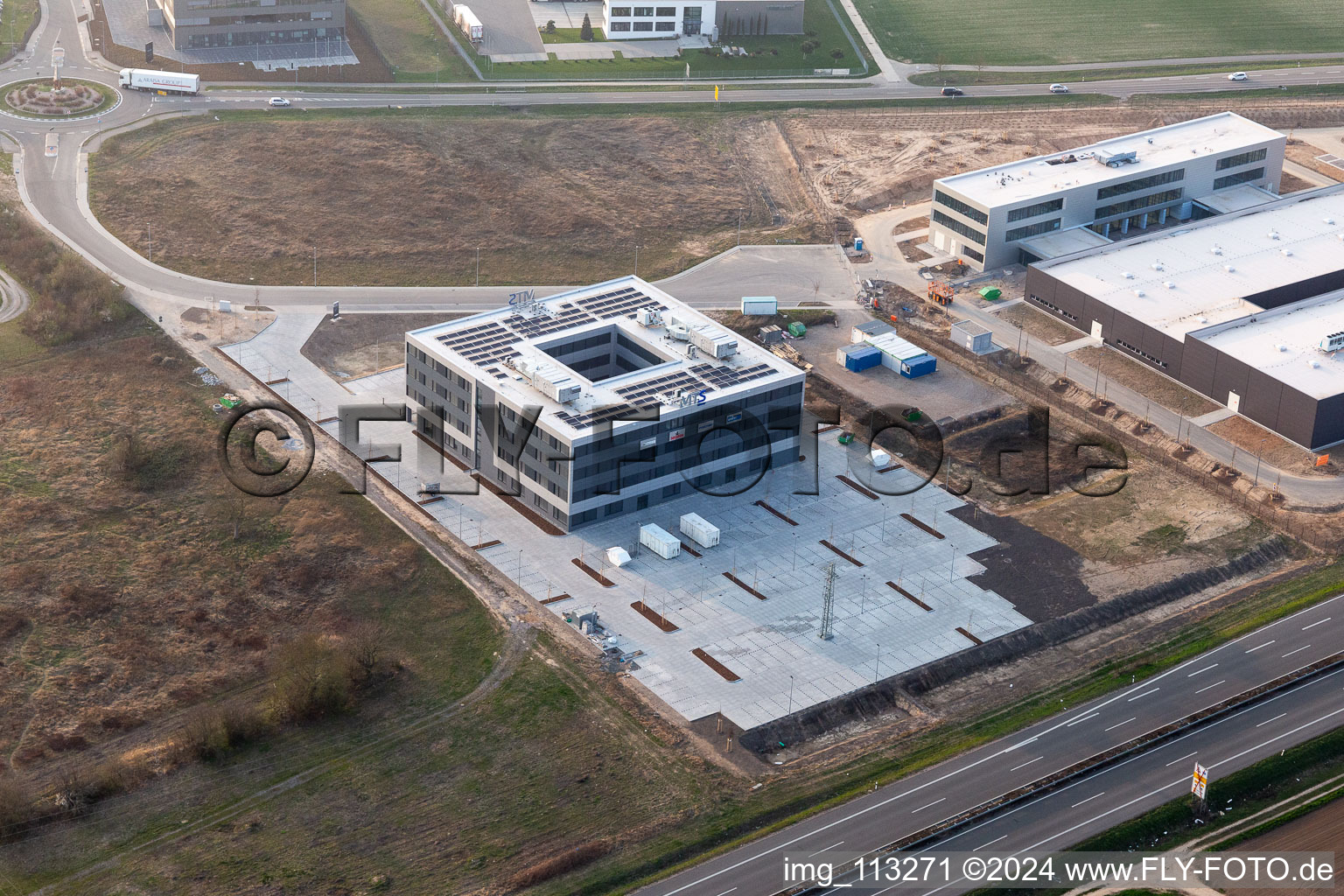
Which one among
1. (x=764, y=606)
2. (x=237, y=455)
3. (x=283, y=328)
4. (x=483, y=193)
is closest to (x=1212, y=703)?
(x=764, y=606)

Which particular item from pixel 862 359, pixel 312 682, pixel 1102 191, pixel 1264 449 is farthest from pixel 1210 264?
pixel 312 682

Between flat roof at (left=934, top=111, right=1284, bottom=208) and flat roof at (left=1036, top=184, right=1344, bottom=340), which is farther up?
flat roof at (left=934, top=111, right=1284, bottom=208)

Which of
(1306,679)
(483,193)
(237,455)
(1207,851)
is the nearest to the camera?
(1207,851)

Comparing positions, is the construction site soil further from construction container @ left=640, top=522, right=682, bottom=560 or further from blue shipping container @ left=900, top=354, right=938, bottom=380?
construction container @ left=640, top=522, right=682, bottom=560

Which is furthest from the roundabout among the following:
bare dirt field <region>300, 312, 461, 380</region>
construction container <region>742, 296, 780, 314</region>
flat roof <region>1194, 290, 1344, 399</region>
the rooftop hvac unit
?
flat roof <region>1194, 290, 1344, 399</region>

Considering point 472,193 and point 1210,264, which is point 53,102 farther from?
point 1210,264

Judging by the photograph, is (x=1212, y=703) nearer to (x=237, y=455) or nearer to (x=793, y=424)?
(x=793, y=424)
